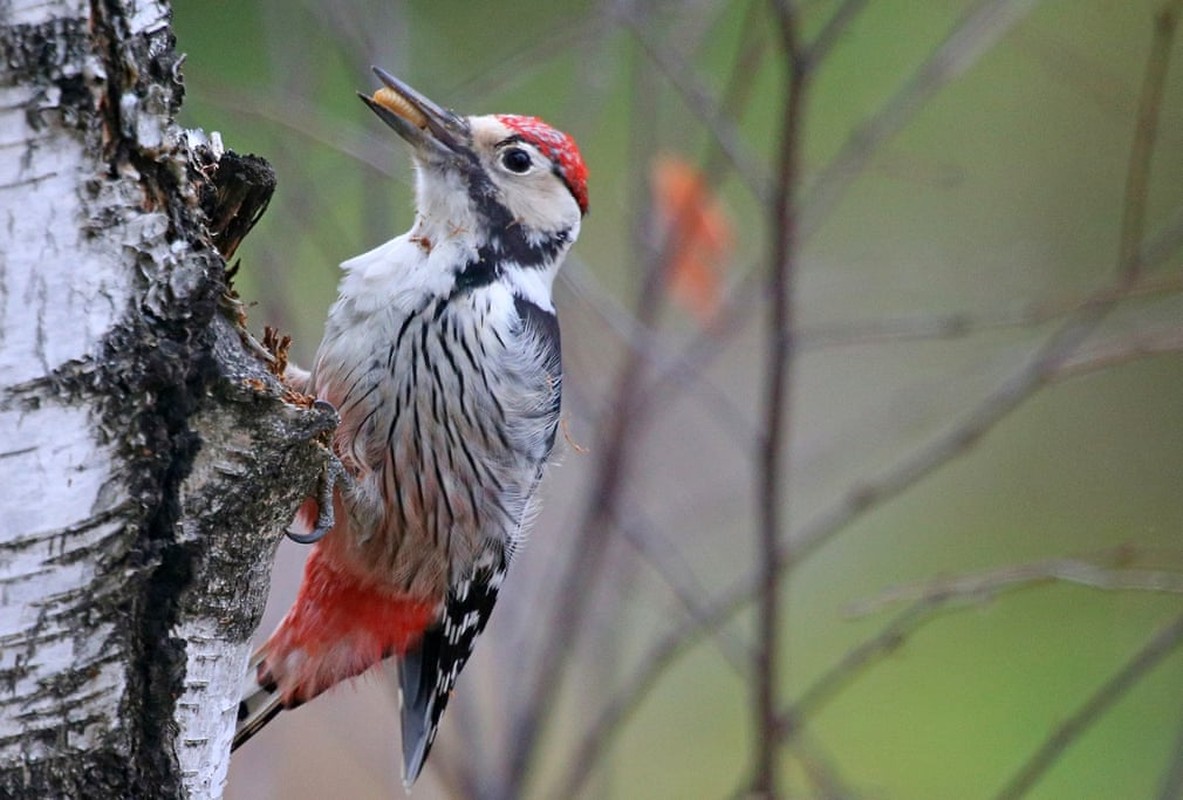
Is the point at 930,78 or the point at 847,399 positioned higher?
the point at 847,399

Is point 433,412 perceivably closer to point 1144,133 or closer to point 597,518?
point 597,518

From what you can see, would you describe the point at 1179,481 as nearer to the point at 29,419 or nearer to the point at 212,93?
the point at 212,93

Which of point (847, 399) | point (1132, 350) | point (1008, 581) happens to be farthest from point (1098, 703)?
point (847, 399)

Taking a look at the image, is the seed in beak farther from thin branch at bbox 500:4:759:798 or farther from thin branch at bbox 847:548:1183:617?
thin branch at bbox 847:548:1183:617

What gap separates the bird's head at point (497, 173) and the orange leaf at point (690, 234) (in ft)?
0.79

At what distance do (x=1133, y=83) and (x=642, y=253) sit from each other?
4.66 m

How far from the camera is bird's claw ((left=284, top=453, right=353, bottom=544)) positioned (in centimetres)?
214

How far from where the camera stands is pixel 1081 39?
7406 mm

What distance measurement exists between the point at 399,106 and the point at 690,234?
0.70 meters

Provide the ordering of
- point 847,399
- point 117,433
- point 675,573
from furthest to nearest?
1. point 847,399
2. point 675,573
3. point 117,433

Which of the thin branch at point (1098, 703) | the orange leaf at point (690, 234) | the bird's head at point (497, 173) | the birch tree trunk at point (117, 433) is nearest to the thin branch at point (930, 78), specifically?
the orange leaf at point (690, 234)

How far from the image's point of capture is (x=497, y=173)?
2.51 m

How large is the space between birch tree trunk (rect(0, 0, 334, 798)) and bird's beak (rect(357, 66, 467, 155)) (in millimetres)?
875

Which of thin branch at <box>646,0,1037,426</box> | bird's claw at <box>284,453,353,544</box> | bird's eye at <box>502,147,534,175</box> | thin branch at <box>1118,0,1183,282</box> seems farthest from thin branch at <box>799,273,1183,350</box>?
bird's claw at <box>284,453,353,544</box>
